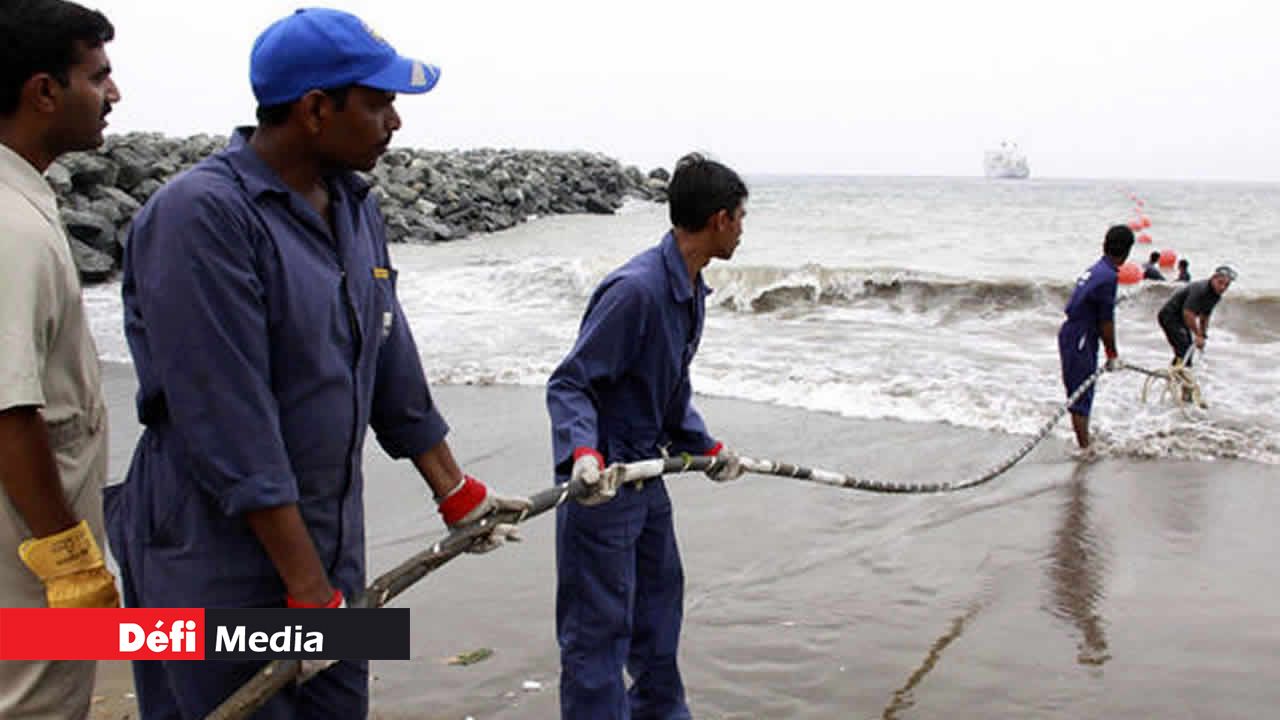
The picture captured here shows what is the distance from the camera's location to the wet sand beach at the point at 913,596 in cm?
365

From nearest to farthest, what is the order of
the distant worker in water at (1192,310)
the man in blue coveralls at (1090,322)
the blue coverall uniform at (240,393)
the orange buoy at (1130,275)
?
the blue coverall uniform at (240,393)
the man in blue coveralls at (1090,322)
the distant worker in water at (1192,310)
the orange buoy at (1130,275)

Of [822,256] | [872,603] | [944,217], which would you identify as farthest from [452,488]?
[944,217]

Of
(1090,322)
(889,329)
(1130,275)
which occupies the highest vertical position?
(1090,322)

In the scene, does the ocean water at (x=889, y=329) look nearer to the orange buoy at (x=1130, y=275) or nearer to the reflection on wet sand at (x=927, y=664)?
the orange buoy at (x=1130, y=275)

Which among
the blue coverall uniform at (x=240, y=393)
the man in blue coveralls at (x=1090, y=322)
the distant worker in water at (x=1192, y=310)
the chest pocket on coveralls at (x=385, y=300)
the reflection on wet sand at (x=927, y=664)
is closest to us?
the blue coverall uniform at (x=240, y=393)

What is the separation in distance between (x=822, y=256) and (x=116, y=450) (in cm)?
1810

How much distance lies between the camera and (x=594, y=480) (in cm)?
257

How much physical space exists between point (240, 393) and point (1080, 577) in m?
4.24

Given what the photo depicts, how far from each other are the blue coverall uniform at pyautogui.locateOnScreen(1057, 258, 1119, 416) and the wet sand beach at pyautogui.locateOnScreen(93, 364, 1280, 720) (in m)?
0.72

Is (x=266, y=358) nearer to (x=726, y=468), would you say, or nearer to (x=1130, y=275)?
(x=726, y=468)

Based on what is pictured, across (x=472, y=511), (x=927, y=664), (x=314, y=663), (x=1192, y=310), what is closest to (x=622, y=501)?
(x=472, y=511)

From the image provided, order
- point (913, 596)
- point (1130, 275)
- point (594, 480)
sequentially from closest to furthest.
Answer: point (594, 480), point (913, 596), point (1130, 275)

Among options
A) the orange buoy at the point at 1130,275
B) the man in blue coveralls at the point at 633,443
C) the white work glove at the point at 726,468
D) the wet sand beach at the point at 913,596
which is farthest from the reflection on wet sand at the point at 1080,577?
the orange buoy at the point at 1130,275

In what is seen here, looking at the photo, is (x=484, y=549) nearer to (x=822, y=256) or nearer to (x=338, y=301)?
(x=338, y=301)
